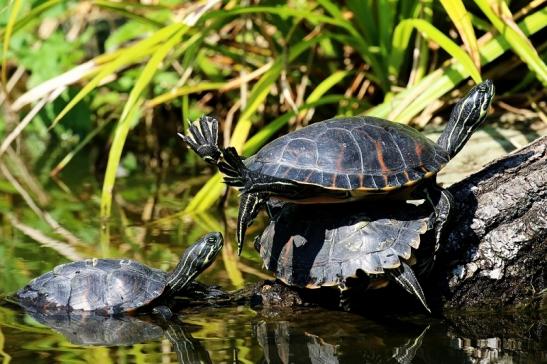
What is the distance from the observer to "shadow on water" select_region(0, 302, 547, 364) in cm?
297

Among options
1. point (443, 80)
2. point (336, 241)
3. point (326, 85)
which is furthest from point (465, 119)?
point (326, 85)

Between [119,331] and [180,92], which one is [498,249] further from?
[180,92]

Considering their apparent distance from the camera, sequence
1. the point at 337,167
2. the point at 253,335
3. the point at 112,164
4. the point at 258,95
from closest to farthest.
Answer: the point at 253,335
the point at 337,167
the point at 112,164
the point at 258,95

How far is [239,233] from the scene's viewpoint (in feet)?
11.2

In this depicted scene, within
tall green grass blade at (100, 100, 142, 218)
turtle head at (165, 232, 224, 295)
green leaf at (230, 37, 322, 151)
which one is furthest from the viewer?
green leaf at (230, 37, 322, 151)

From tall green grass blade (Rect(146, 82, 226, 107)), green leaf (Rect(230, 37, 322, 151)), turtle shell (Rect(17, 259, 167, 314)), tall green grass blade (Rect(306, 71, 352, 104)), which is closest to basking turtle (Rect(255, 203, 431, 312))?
turtle shell (Rect(17, 259, 167, 314))

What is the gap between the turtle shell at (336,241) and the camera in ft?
10.8

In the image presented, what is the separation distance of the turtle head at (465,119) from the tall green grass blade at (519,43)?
0.78 meters

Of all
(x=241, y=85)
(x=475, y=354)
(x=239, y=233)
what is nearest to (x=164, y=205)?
(x=241, y=85)

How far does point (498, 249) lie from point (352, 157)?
677 millimetres

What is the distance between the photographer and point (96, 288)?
11.7 ft

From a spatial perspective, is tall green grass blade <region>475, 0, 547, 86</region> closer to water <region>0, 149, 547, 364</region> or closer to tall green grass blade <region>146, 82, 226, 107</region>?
water <region>0, 149, 547, 364</region>

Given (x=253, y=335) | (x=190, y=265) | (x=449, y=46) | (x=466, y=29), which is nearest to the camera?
(x=253, y=335)

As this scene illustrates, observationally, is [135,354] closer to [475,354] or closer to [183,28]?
[475,354]
